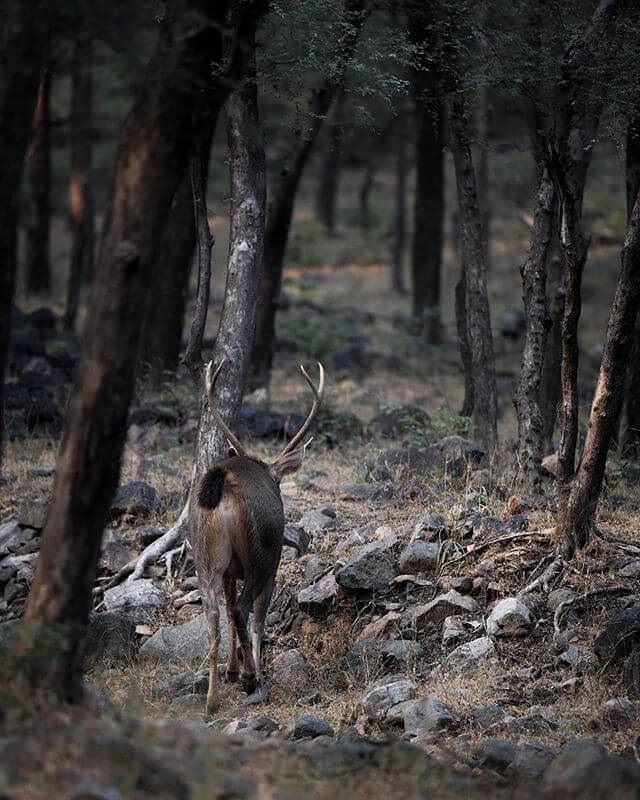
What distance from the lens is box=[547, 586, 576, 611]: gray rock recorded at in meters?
8.53

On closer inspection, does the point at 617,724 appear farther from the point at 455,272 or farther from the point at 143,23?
the point at 455,272

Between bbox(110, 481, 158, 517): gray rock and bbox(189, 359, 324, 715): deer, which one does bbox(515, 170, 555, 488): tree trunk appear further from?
bbox(110, 481, 158, 517): gray rock

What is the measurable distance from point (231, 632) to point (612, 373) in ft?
11.3

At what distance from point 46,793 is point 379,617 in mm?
4667

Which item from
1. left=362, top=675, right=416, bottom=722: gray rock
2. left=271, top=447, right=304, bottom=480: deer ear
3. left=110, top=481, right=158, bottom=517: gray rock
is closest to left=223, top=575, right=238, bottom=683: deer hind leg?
left=362, top=675, right=416, bottom=722: gray rock

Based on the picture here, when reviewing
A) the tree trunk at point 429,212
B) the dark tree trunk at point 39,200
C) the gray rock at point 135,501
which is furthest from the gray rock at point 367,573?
the dark tree trunk at point 39,200

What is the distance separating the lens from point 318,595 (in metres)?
9.30

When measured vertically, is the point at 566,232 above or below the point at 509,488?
above

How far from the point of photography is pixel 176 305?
1675cm

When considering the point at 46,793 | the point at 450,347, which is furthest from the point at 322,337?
the point at 46,793

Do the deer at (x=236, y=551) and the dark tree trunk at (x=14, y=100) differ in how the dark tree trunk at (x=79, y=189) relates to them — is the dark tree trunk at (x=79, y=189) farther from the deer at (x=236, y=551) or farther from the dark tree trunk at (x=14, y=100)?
the dark tree trunk at (x=14, y=100)

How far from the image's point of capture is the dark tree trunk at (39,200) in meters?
22.7

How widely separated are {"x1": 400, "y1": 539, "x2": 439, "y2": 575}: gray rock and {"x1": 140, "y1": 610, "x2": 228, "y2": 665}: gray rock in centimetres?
155

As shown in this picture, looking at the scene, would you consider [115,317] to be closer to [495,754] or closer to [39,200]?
[495,754]
